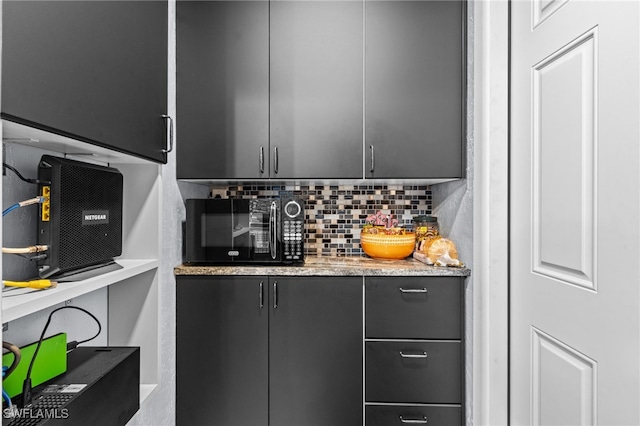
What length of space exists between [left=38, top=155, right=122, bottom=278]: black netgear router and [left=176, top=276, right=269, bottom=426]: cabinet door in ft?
1.79

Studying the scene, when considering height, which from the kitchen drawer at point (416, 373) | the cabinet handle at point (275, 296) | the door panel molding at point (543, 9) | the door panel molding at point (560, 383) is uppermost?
the door panel molding at point (543, 9)

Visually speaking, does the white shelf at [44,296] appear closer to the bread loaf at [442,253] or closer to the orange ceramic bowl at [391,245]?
the orange ceramic bowl at [391,245]

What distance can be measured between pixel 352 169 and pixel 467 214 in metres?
0.55

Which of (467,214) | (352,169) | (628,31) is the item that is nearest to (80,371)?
(352,169)

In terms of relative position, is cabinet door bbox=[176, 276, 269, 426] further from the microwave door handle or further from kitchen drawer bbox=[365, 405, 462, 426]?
kitchen drawer bbox=[365, 405, 462, 426]

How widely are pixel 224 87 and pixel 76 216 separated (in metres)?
0.96

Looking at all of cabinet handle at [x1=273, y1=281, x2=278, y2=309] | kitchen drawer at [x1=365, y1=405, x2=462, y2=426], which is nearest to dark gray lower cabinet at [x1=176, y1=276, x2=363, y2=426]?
cabinet handle at [x1=273, y1=281, x2=278, y2=309]

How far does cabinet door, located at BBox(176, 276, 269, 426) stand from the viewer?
5.72 ft

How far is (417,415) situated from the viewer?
171 centimetres

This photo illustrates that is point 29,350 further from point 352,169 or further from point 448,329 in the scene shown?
point 448,329

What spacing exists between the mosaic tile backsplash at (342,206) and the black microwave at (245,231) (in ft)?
1.36

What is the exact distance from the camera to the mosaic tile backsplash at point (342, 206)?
2221 millimetres

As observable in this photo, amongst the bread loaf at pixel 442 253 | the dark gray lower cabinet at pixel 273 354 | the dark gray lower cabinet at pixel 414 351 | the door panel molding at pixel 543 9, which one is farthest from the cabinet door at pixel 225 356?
the door panel molding at pixel 543 9

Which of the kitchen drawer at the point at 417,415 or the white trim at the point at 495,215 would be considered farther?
the kitchen drawer at the point at 417,415
